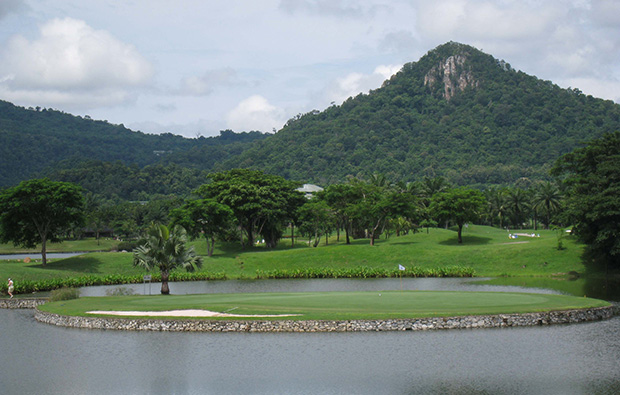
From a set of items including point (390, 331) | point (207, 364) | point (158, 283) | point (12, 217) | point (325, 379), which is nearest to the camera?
point (325, 379)

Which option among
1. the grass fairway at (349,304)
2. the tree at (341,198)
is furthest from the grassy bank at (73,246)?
the grass fairway at (349,304)

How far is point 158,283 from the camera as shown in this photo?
59.9m

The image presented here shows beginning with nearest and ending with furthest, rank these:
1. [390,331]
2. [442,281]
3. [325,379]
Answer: [325,379] < [390,331] < [442,281]

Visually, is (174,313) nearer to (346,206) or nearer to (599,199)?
(599,199)

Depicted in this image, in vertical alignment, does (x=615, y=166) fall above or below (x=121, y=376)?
above

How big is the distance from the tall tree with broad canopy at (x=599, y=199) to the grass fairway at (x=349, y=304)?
2037 centimetres

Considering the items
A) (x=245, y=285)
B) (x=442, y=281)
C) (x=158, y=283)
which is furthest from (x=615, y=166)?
(x=158, y=283)

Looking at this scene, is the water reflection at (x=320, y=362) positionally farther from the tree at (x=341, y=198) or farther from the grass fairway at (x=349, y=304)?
the tree at (x=341, y=198)

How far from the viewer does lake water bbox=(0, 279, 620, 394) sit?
21344 millimetres

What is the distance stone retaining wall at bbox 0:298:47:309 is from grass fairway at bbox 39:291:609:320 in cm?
369

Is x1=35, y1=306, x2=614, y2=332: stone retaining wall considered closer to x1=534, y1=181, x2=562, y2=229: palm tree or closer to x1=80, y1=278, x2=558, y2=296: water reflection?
x1=80, y1=278, x2=558, y2=296: water reflection

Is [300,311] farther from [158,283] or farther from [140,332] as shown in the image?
[158,283]

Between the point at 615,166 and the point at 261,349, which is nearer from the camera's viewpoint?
the point at 261,349

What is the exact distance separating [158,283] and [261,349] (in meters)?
35.1
